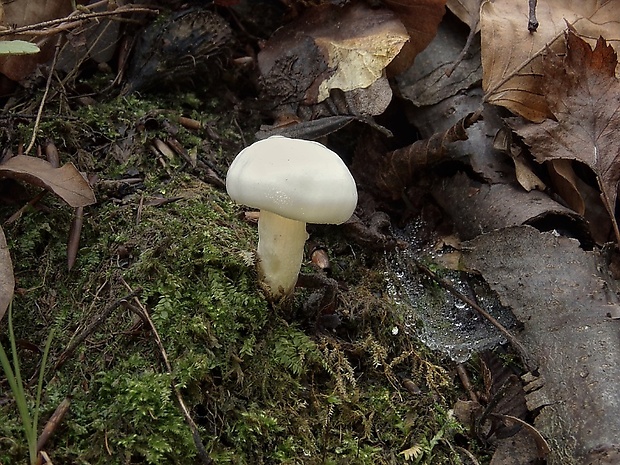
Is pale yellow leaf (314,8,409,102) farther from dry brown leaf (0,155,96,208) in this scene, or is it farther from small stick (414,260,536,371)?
dry brown leaf (0,155,96,208)

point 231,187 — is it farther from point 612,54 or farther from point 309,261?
point 612,54

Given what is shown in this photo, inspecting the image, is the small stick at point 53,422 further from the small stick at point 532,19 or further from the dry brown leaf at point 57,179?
the small stick at point 532,19

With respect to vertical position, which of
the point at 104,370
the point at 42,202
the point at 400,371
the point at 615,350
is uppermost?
the point at 42,202

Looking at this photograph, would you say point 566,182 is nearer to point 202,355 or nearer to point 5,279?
point 202,355

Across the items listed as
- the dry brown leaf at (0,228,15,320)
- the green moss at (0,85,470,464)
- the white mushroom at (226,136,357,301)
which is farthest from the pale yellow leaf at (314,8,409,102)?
the dry brown leaf at (0,228,15,320)

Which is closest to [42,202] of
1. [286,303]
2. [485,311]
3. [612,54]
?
[286,303]

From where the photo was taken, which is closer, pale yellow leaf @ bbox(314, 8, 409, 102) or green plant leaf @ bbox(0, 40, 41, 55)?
green plant leaf @ bbox(0, 40, 41, 55)
